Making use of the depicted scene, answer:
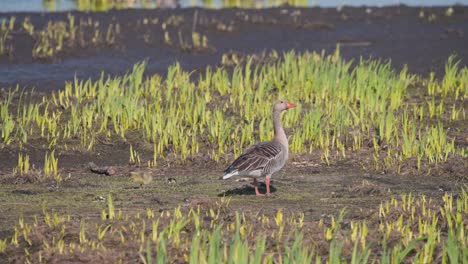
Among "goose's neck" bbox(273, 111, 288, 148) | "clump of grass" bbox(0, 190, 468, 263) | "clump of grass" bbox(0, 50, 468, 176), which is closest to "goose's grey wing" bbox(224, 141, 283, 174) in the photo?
"goose's neck" bbox(273, 111, 288, 148)

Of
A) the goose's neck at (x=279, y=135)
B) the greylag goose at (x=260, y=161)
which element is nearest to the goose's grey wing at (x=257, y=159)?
the greylag goose at (x=260, y=161)

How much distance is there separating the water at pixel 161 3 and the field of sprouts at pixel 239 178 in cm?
839

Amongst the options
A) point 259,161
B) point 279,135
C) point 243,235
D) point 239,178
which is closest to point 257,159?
point 259,161

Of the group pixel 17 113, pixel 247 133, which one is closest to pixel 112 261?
pixel 247 133

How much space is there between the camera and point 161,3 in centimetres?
2547

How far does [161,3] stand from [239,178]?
15576mm

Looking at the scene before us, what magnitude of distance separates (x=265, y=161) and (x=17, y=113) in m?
5.38

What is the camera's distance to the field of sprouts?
7.17m

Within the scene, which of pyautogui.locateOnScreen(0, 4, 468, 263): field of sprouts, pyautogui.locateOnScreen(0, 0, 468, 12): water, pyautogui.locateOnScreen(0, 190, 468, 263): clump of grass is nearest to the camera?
pyautogui.locateOnScreen(0, 190, 468, 263): clump of grass

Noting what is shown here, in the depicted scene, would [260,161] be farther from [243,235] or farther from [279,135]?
[243,235]

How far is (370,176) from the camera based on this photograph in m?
10.4

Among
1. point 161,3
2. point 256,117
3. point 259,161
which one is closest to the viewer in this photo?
point 259,161

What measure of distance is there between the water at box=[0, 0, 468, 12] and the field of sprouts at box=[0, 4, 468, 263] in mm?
8393

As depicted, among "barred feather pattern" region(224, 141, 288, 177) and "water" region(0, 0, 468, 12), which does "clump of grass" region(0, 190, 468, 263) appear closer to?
"barred feather pattern" region(224, 141, 288, 177)
